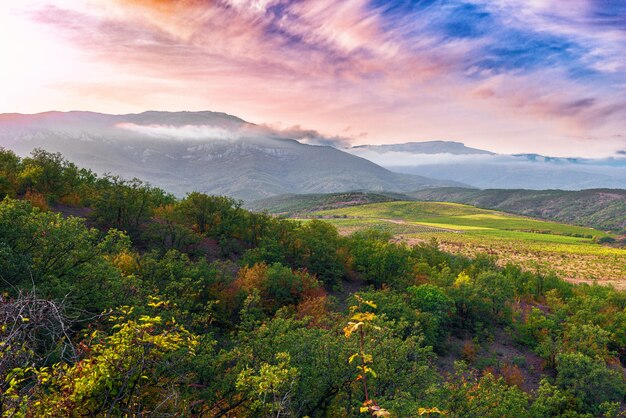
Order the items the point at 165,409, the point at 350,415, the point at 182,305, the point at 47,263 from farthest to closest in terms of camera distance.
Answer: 1. the point at 182,305
2. the point at 47,263
3. the point at 350,415
4. the point at 165,409

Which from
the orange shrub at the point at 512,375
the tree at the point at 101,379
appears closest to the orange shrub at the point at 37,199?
the tree at the point at 101,379

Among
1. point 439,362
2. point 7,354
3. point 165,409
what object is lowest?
point 439,362

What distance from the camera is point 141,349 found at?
765 cm

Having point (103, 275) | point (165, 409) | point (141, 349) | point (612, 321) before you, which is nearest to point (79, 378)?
point (141, 349)

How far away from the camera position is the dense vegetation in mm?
7797

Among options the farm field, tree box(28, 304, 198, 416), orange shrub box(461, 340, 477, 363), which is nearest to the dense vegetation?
tree box(28, 304, 198, 416)

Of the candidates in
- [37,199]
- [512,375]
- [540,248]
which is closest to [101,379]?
[512,375]

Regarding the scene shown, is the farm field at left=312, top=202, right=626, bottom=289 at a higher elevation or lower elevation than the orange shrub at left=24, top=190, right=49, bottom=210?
lower

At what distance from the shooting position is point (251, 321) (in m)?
21.2

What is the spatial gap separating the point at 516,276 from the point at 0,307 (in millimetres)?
71814

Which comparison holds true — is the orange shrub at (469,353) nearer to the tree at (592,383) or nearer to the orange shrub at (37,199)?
the tree at (592,383)

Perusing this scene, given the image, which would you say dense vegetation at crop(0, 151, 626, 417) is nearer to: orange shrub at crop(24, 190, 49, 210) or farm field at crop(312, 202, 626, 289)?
orange shrub at crop(24, 190, 49, 210)

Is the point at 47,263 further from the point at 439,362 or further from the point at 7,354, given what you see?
the point at 439,362

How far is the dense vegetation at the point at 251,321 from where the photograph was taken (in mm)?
7797
